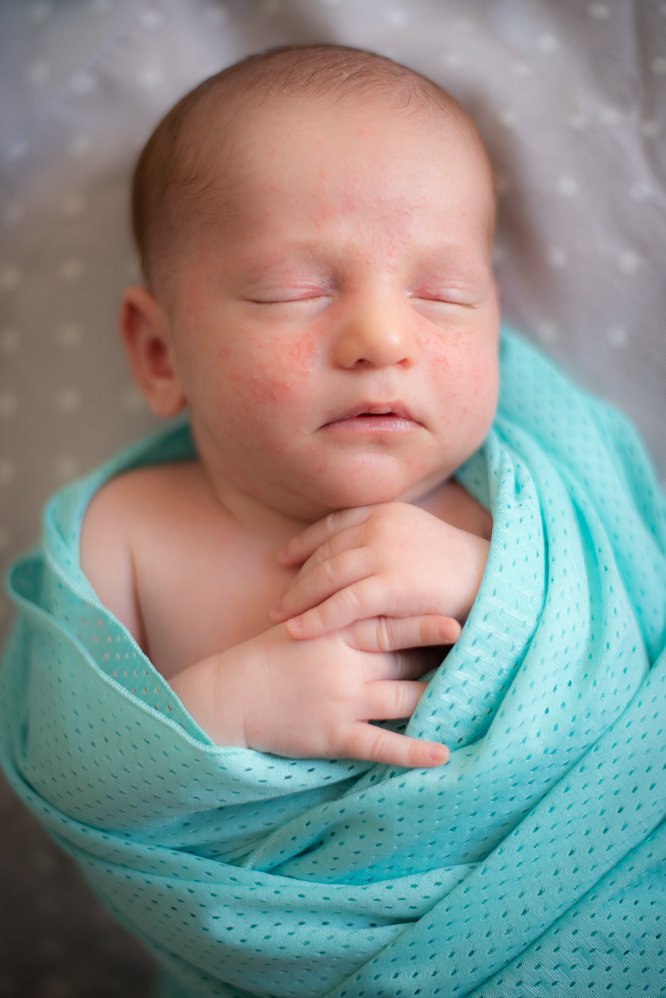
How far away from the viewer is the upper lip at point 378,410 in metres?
0.99

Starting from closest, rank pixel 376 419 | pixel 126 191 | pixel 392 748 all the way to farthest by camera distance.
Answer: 1. pixel 392 748
2. pixel 376 419
3. pixel 126 191

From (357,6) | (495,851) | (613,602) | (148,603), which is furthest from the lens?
(357,6)

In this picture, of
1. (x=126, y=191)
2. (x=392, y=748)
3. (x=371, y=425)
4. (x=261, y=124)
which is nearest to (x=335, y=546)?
(x=371, y=425)

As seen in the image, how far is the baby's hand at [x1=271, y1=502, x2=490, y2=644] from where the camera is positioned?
96 centimetres

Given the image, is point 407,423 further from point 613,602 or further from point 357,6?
point 357,6

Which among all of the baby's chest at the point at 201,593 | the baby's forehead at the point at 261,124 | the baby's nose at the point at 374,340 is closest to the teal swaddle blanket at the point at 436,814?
the baby's chest at the point at 201,593

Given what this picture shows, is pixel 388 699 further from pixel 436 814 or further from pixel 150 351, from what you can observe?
pixel 150 351

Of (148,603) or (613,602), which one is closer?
(613,602)

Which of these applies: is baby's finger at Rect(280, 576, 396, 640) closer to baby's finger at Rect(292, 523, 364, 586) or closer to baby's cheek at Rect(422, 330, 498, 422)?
baby's finger at Rect(292, 523, 364, 586)

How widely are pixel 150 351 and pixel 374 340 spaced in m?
0.45

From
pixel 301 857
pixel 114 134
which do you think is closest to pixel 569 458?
pixel 301 857

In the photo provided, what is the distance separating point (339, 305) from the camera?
3.28ft

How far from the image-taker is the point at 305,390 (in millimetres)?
983

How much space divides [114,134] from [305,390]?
86 cm
